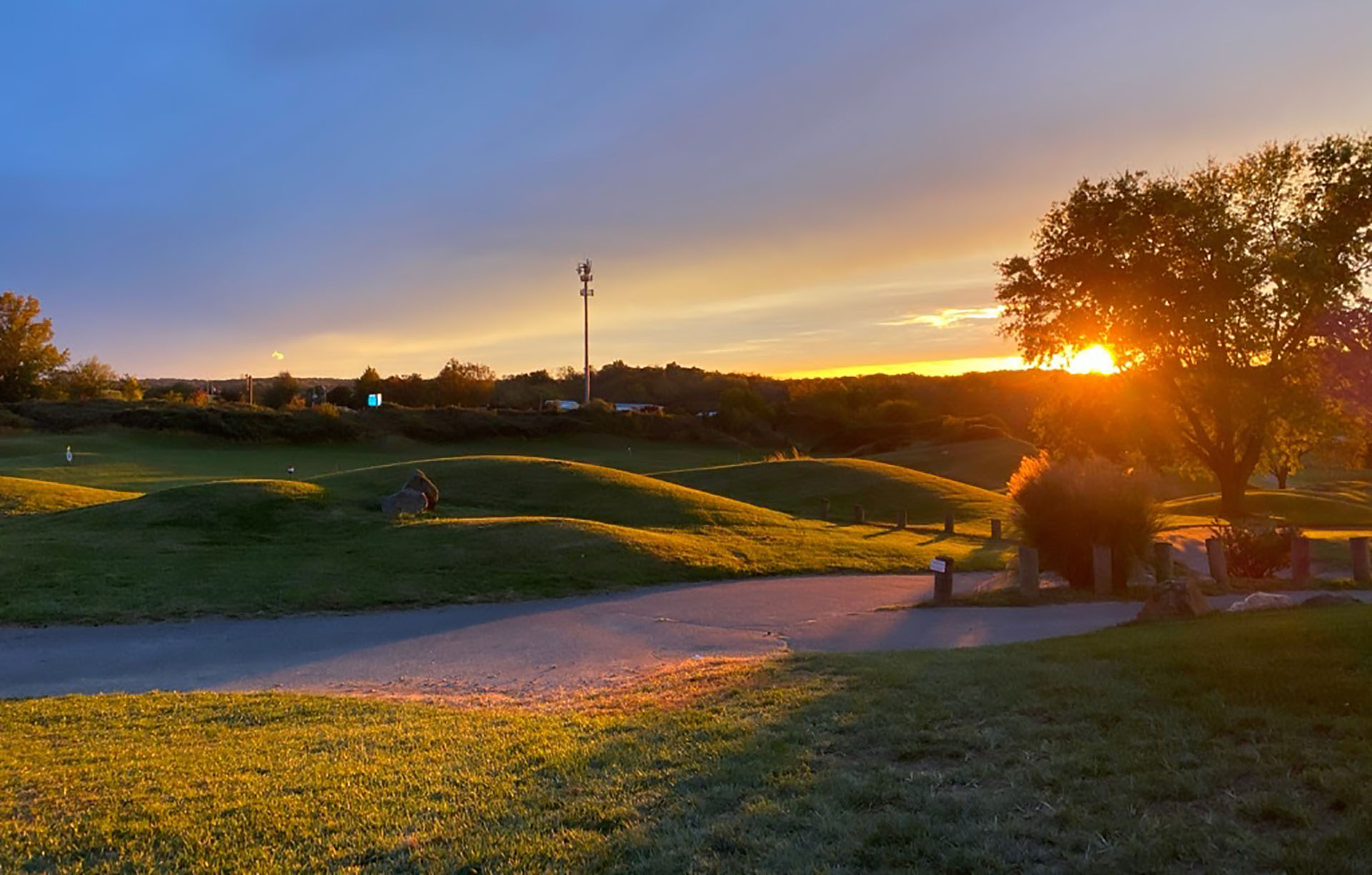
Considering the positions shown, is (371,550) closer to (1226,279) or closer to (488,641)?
(488,641)

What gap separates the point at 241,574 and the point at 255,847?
12436mm

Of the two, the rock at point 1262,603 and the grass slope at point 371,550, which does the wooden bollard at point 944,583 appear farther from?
the grass slope at point 371,550

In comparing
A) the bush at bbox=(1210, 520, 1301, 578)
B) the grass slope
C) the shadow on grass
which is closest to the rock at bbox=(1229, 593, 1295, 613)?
the shadow on grass

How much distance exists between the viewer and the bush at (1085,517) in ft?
45.4

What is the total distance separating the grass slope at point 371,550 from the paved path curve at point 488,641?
0.96 metres

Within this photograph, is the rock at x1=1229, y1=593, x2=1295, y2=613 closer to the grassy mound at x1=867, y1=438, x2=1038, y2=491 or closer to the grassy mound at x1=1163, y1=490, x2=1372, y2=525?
the grassy mound at x1=1163, y1=490, x2=1372, y2=525

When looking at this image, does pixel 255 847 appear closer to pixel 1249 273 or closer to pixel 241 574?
pixel 241 574

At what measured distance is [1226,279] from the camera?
84.5 feet

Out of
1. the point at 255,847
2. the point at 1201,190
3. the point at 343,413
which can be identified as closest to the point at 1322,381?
the point at 1201,190

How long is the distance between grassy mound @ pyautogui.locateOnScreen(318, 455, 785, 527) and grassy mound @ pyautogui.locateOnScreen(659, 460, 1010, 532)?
5.07 metres

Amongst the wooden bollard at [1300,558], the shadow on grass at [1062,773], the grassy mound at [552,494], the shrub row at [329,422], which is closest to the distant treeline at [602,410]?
the shrub row at [329,422]

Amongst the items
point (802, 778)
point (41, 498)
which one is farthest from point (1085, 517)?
point (41, 498)

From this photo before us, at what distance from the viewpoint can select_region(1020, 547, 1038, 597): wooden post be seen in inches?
512

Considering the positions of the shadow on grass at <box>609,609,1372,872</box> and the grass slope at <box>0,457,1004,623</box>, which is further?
the grass slope at <box>0,457,1004,623</box>
